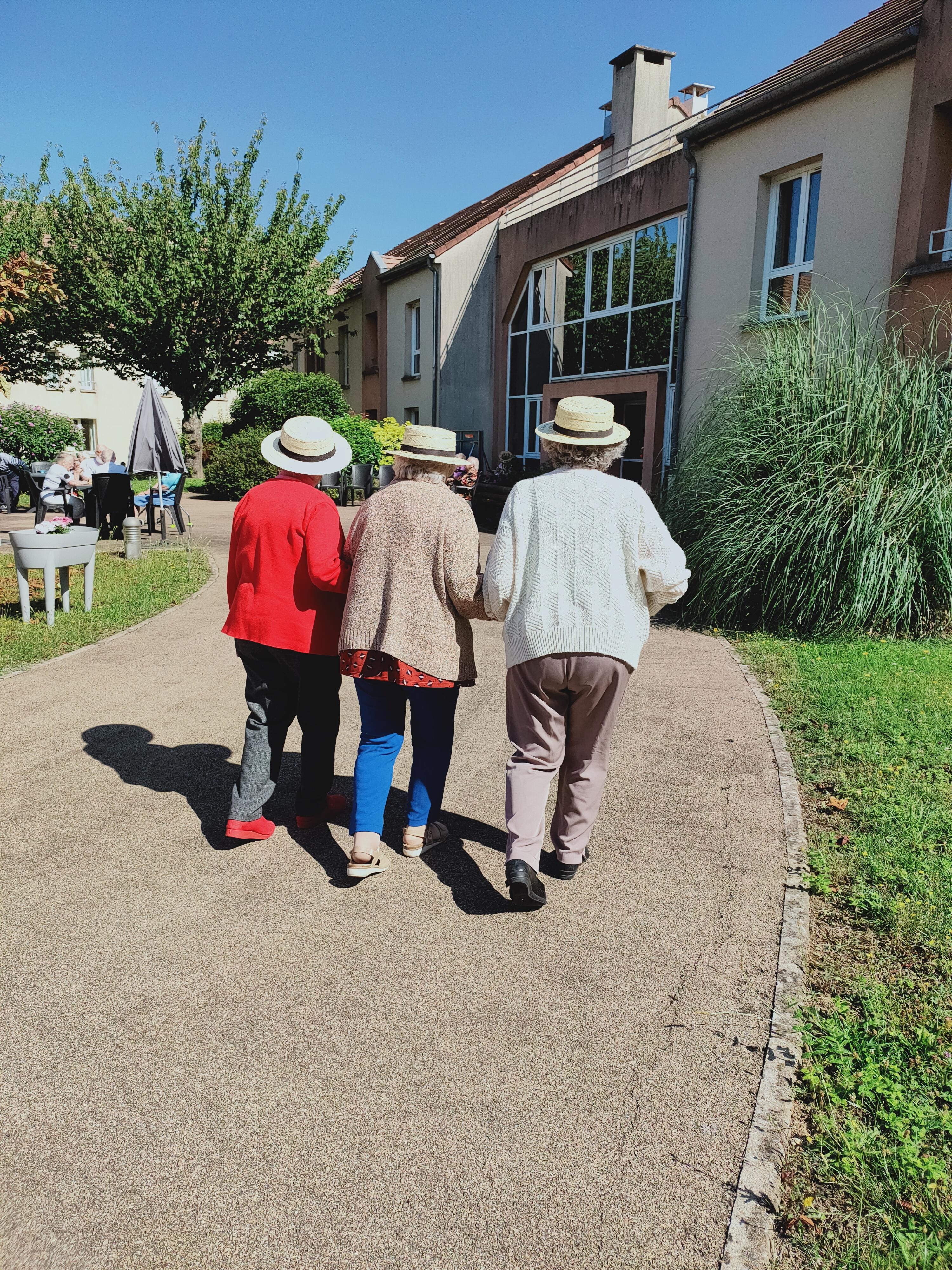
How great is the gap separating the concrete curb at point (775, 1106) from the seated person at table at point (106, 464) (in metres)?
14.0

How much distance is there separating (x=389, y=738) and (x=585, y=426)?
57.1 inches

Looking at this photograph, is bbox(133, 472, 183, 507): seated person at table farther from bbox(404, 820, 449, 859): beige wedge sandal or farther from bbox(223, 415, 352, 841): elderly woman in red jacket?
bbox(404, 820, 449, 859): beige wedge sandal

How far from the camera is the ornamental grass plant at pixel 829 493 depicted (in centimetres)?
827

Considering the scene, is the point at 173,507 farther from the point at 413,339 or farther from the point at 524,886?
the point at 524,886

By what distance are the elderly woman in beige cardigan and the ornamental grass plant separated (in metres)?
5.52

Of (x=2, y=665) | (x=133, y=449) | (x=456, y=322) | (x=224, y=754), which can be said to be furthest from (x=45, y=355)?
(x=224, y=754)

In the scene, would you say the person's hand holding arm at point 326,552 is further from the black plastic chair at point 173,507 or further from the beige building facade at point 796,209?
the black plastic chair at point 173,507

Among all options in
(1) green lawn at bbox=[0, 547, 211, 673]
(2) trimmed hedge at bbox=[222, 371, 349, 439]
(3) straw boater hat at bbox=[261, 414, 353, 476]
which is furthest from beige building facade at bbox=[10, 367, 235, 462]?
(3) straw boater hat at bbox=[261, 414, 353, 476]

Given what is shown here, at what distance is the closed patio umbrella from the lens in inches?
551

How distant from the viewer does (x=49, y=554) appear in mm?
8477

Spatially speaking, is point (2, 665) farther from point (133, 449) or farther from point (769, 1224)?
point (133, 449)

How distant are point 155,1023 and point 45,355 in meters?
33.3

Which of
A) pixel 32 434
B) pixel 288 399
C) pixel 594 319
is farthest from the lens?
pixel 288 399

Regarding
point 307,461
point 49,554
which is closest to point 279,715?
point 307,461
